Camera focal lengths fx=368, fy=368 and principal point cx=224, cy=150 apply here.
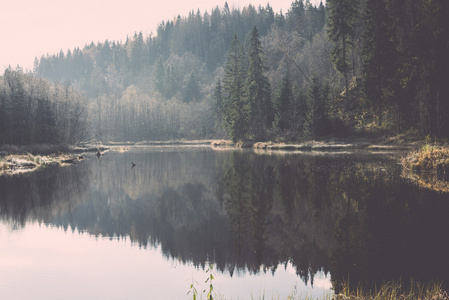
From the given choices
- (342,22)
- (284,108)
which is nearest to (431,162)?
(342,22)

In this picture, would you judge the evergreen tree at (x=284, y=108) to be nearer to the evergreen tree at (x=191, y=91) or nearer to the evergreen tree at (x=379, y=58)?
the evergreen tree at (x=379, y=58)

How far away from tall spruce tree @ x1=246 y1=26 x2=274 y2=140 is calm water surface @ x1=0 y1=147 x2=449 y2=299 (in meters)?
53.9

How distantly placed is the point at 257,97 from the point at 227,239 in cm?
6654

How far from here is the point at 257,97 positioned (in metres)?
77.6

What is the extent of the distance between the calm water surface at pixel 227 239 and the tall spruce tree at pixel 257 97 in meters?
53.9

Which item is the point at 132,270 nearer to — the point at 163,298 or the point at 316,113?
the point at 163,298

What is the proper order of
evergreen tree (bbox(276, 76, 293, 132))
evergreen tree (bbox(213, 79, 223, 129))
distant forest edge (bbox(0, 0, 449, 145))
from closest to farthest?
distant forest edge (bbox(0, 0, 449, 145))
evergreen tree (bbox(276, 76, 293, 132))
evergreen tree (bbox(213, 79, 223, 129))

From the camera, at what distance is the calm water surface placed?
362 inches

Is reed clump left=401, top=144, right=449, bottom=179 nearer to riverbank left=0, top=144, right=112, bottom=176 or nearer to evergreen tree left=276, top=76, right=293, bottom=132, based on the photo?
riverbank left=0, top=144, right=112, bottom=176

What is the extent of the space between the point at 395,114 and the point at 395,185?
36.6m

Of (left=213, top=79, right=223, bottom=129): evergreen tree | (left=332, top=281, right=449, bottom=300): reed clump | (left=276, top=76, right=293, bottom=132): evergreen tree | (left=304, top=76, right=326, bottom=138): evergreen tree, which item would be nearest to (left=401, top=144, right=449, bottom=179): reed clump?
(left=332, top=281, right=449, bottom=300): reed clump

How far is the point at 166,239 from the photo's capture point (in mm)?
13469

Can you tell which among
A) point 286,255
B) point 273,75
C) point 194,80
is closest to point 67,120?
point 273,75

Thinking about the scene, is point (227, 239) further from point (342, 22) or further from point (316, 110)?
point (342, 22)
